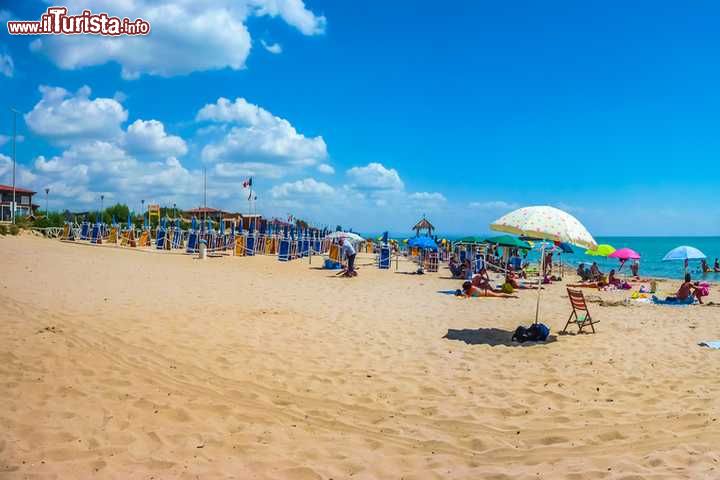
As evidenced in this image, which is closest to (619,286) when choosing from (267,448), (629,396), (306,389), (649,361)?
(649,361)

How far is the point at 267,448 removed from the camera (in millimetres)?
3615

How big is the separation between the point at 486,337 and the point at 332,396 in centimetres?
369

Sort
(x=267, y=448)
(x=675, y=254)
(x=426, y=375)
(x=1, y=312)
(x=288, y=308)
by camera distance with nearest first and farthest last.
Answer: (x=267, y=448) → (x=426, y=375) → (x=1, y=312) → (x=288, y=308) → (x=675, y=254)

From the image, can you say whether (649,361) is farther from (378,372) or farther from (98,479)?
(98,479)

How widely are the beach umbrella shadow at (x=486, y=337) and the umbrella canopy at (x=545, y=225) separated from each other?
1.57m

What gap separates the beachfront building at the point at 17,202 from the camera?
5534 cm

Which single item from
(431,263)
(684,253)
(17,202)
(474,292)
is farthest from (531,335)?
(17,202)

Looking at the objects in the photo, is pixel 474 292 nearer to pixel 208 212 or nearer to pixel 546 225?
pixel 546 225

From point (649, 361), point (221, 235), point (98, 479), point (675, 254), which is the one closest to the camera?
point (98, 479)

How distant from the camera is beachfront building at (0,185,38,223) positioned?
182 ft

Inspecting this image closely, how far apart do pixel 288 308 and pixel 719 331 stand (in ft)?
24.8

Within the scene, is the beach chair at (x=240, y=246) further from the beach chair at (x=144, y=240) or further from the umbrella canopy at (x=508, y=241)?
the umbrella canopy at (x=508, y=241)

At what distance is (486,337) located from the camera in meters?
7.72

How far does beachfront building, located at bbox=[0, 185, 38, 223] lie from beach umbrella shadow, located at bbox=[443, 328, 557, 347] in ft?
199
